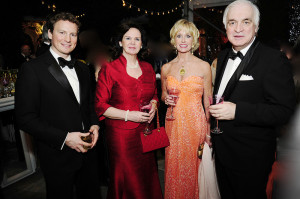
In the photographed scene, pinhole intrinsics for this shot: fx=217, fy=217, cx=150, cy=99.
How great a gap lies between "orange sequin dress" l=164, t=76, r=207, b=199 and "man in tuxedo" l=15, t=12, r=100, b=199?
1067 mm

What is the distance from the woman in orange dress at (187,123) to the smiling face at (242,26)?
77 cm

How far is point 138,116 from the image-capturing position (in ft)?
7.13

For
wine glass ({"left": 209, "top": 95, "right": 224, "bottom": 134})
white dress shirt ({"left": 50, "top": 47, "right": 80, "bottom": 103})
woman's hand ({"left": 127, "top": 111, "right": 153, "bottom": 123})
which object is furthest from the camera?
woman's hand ({"left": 127, "top": 111, "right": 153, "bottom": 123})

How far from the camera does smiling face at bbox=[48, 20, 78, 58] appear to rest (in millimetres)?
1758

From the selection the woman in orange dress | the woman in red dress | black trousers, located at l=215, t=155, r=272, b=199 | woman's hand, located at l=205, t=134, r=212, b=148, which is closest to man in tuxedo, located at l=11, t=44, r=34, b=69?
the woman in red dress

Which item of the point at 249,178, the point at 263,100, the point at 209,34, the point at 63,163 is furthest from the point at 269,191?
the point at 209,34

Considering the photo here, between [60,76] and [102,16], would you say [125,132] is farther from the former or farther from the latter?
[102,16]

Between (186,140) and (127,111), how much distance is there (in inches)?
31.3

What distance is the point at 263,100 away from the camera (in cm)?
165

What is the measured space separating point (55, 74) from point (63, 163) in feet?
2.34

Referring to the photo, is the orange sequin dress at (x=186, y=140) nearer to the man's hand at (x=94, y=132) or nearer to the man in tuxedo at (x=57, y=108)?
the man's hand at (x=94, y=132)

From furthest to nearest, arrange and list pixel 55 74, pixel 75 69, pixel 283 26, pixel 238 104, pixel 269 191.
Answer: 1. pixel 283 26
2. pixel 269 191
3. pixel 75 69
4. pixel 55 74
5. pixel 238 104

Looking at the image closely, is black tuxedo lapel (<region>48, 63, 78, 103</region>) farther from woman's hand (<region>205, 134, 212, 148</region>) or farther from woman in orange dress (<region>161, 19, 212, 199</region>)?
woman's hand (<region>205, 134, 212, 148</region>)

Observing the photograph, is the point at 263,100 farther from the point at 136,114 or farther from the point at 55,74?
the point at 55,74
